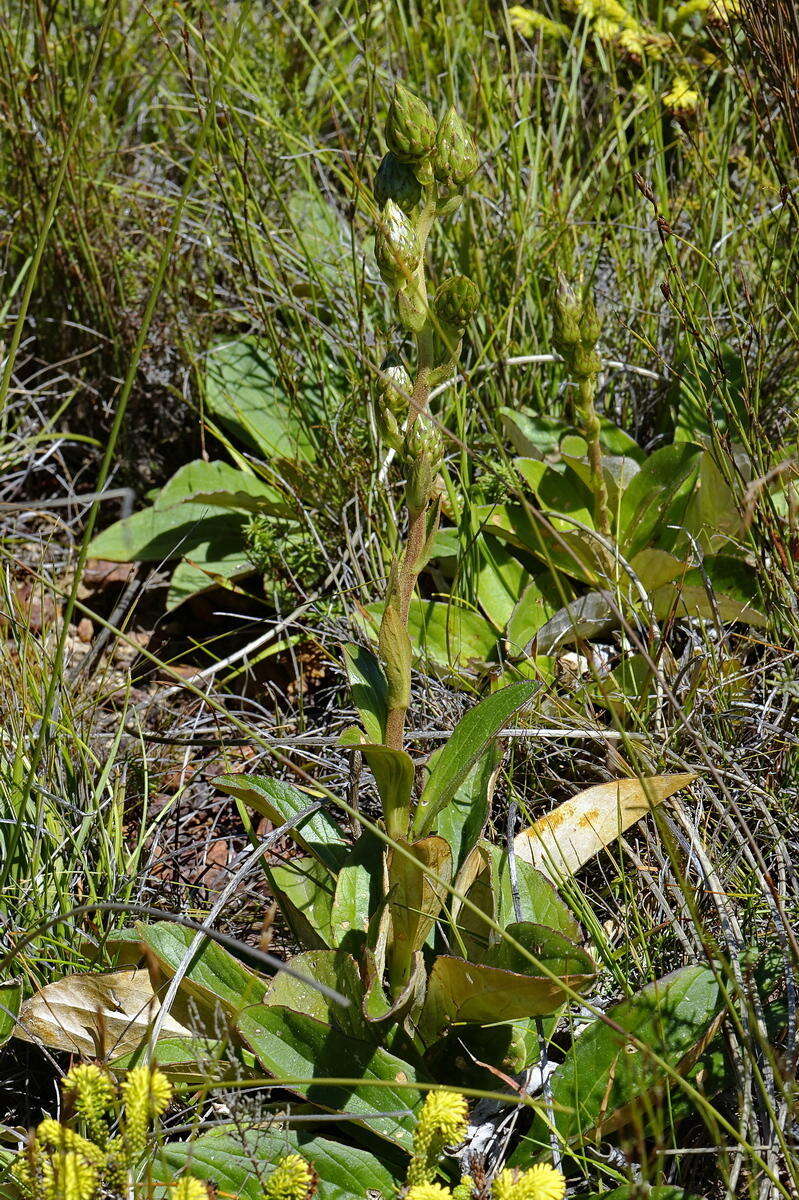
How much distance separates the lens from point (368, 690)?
1.28 metres

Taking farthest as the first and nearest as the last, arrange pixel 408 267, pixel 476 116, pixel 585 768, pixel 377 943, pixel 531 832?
pixel 476 116, pixel 585 768, pixel 531 832, pixel 377 943, pixel 408 267

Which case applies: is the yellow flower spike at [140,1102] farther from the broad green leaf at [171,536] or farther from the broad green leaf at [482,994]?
the broad green leaf at [171,536]

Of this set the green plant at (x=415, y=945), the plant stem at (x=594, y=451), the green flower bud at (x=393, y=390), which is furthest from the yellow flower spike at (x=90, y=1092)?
the plant stem at (x=594, y=451)

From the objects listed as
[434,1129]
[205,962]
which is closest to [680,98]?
[205,962]

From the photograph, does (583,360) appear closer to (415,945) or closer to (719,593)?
(719,593)

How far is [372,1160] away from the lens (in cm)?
119

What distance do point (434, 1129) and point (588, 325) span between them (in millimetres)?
1244

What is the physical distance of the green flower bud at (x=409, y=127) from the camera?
110 cm

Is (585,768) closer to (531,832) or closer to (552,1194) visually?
(531,832)

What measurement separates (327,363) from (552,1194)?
68.1 inches

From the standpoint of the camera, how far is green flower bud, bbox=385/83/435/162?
1096 millimetres

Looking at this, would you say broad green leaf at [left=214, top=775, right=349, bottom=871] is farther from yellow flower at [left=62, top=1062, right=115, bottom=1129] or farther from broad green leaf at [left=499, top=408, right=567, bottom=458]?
broad green leaf at [left=499, top=408, right=567, bottom=458]

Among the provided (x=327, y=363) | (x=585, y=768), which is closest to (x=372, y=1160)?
(x=585, y=768)

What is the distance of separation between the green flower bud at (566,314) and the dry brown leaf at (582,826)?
0.74m
